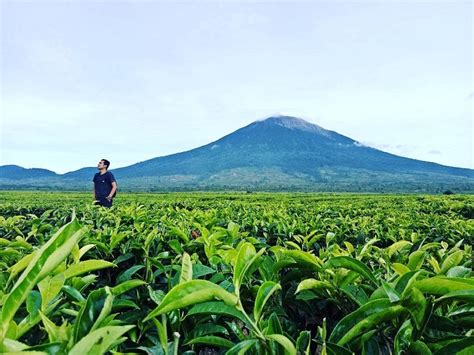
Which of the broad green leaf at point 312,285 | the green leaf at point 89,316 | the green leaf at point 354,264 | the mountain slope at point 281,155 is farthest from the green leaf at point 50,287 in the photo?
the mountain slope at point 281,155

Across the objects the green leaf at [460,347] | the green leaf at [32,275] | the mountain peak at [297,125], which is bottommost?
the green leaf at [460,347]

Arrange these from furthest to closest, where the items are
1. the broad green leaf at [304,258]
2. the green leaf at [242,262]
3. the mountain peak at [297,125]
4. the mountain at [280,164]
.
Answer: the mountain peak at [297,125]
the mountain at [280,164]
the broad green leaf at [304,258]
the green leaf at [242,262]

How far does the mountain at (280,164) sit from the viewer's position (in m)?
145

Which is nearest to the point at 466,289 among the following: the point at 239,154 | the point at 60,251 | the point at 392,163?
the point at 60,251

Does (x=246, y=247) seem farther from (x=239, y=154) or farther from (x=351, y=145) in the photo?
(x=351, y=145)

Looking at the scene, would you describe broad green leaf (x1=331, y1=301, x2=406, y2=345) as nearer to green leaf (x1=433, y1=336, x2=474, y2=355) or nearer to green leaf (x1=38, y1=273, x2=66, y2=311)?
green leaf (x1=433, y1=336, x2=474, y2=355)

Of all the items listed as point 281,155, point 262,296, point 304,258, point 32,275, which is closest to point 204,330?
point 262,296

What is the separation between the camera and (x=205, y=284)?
3.05 ft

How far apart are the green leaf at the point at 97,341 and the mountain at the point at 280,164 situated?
134 metres

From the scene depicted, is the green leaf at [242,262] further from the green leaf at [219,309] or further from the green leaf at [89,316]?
the green leaf at [89,316]

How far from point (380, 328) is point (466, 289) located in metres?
0.28

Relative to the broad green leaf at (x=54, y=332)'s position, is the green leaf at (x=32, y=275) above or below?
above

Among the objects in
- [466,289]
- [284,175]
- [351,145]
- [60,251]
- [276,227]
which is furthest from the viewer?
[351,145]

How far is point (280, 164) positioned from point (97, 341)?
164215mm
